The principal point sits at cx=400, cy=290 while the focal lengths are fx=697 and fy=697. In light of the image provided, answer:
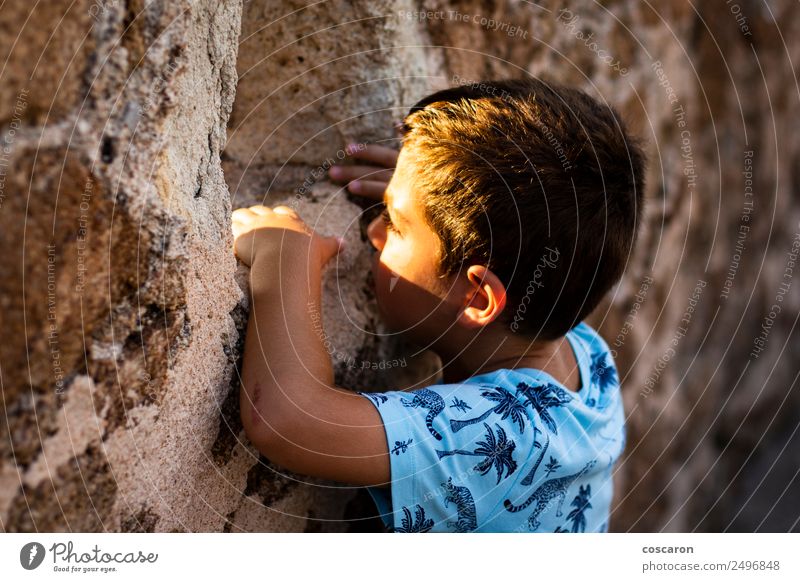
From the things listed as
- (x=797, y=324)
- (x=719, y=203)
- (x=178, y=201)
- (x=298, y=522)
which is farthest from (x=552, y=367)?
(x=797, y=324)

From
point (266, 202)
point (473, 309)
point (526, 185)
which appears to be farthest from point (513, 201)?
point (266, 202)

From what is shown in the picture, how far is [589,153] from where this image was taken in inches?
30.6

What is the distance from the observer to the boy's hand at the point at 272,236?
0.77 metres

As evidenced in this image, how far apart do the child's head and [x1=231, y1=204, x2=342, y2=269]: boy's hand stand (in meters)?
0.09

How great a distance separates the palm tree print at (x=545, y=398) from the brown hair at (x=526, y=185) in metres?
0.08

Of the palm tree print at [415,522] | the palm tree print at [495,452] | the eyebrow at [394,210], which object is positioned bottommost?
the palm tree print at [415,522]

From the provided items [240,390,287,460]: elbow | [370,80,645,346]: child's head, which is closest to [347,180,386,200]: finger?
[370,80,645,346]: child's head

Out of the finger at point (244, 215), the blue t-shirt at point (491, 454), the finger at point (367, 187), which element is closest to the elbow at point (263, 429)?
the blue t-shirt at point (491, 454)

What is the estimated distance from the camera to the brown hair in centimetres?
76

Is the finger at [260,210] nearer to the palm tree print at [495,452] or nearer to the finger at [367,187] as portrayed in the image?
the finger at [367,187]

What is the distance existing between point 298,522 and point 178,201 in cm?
44

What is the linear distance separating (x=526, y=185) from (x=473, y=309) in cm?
16

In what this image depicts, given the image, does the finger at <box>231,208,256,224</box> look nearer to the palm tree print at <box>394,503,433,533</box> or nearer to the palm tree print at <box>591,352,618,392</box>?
the palm tree print at <box>394,503,433,533</box>

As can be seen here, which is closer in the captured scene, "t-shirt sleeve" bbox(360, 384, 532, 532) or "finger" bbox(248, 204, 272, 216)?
"t-shirt sleeve" bbox(360, 384, 532, 532)
